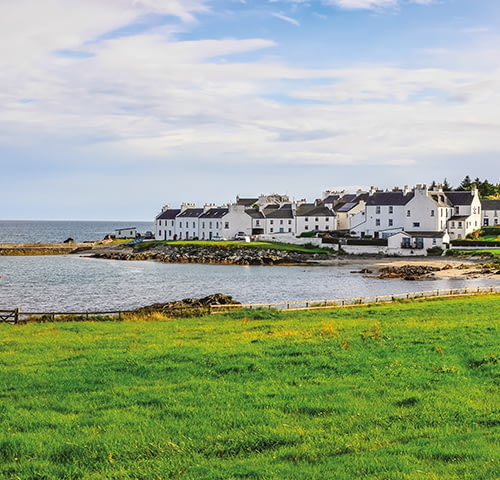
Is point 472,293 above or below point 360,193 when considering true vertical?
below

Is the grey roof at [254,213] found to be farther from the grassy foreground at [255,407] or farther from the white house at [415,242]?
the grassy foreground at [255,407]

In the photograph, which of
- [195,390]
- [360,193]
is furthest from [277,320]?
[360,193]

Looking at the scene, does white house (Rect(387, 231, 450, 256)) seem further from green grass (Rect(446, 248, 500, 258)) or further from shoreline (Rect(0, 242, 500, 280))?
shoreline (Rect(0, 242, 500, 280))

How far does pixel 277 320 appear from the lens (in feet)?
107

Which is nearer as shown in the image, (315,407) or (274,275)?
(315,407)

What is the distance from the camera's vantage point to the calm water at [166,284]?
54.1m

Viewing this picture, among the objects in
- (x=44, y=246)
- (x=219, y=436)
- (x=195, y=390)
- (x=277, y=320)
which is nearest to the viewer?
(x=219, y=436)

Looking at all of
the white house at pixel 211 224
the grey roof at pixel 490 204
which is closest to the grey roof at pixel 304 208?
the white house at pixel 211 224

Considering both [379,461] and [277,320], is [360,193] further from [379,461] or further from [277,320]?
[379,461]

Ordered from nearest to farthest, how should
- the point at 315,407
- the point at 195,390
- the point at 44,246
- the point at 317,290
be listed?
the point at 315,407
the point at 195,390
the point at 317,290
the point at 44,246

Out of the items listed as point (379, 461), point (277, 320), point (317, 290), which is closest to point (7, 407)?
point (379, 461)

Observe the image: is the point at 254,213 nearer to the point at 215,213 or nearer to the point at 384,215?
the point at 215,213

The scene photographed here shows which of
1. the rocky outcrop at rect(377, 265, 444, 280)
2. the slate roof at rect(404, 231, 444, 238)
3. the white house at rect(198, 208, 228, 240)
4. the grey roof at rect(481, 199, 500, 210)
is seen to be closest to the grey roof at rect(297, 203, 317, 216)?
the white house at rect(198, 208, 228, 240)

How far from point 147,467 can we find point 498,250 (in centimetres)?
9180
